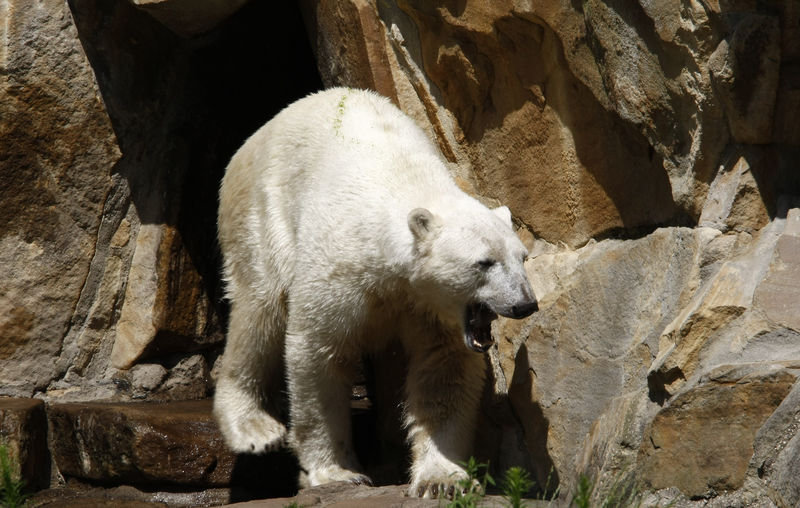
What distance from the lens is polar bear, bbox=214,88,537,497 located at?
14.9ft

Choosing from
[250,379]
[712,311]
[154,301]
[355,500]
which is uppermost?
[154,301]

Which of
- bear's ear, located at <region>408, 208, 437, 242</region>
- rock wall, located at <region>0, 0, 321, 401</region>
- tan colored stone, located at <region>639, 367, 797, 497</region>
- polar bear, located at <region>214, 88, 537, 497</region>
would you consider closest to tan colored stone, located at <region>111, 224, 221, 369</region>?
rock wall, located at <region>0, 0, 321, 401</region>

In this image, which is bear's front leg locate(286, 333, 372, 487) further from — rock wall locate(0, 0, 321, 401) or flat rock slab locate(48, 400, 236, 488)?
rock wall locate(0, 0, 321, 401)

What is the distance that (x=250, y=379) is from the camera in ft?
18.9

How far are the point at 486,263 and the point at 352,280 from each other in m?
0.70

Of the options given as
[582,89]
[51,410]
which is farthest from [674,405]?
[51,410]

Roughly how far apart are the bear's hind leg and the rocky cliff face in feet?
1.41

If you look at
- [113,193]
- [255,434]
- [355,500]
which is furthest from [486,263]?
[113,193]

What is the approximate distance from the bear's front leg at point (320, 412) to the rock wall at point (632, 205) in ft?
2.98

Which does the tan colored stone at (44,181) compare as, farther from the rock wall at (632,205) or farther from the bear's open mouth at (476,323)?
the bear's open mouth at (476,323)

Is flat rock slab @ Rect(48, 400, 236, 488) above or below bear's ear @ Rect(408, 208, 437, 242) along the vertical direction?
below

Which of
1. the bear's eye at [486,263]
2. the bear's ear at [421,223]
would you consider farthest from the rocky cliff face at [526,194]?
the bear's ear at [421,223]

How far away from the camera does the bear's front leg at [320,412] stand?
5027mm

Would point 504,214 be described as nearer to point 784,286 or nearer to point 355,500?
point 784,286
